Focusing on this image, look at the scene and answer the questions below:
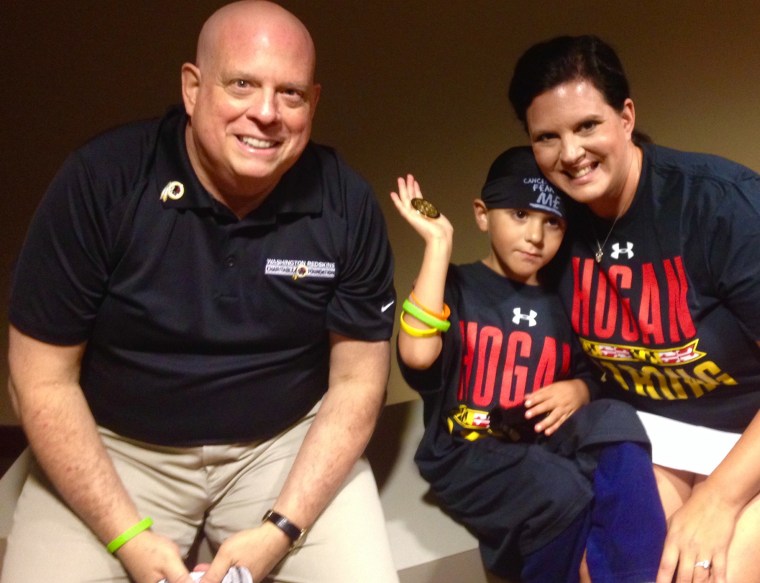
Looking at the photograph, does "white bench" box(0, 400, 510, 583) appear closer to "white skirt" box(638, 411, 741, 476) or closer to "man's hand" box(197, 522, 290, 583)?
"man's hand" box(197, 522, 290, 583)

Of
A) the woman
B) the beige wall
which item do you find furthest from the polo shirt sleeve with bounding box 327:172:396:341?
the beige wall

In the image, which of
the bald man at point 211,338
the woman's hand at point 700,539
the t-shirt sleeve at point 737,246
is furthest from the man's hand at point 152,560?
the t-shirt sleeve at point 737,246

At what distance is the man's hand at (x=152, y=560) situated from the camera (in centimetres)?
122

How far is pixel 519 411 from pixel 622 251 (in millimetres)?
364

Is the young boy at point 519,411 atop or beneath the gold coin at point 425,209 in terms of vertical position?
beneath

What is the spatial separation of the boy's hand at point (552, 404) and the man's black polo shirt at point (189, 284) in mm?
324

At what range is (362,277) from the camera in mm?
1389

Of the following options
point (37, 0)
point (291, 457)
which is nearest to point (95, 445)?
point (291, 457)

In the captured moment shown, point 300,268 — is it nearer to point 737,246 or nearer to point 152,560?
point 152,560

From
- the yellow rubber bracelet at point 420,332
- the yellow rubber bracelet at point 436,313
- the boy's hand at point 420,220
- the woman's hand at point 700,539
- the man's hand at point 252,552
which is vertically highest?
the boy's hand at point 420,220

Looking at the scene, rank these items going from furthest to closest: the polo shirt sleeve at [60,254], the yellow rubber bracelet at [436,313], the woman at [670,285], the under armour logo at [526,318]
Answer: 1. the under armour logo at [526,318]
2. the yellow rubber bracelet at [436,313]
3. the woman at [670,285]
4. the polo shirt sleeve at [60,254]

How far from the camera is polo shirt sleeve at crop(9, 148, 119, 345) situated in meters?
1.21

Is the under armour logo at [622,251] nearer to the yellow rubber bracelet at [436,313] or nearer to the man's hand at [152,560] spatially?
the yellow rubber bracelet at [436,313]

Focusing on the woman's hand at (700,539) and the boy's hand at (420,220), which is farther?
the boy's hand at (420,220)
